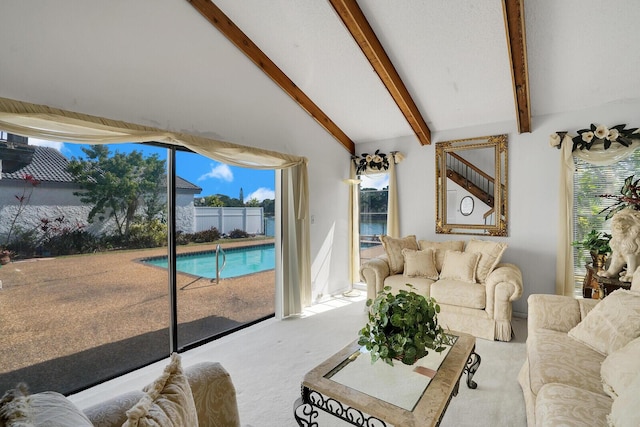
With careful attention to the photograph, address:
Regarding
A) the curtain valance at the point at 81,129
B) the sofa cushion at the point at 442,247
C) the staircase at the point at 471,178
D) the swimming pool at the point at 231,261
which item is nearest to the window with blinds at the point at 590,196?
the staircase at the point at 471,178

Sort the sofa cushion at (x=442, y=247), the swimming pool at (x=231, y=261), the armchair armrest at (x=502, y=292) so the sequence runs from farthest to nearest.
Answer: the sofa cushion at (x=442, y=247) → the swimming pool at (x=231, y=261) → the armchair armrest at (x=502, y=292)

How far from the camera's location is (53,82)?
6.69ft

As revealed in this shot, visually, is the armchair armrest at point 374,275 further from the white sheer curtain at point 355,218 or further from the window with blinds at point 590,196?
the window with blinds at point 590,196

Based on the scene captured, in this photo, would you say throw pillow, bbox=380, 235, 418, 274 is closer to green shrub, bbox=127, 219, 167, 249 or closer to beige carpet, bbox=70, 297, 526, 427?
beige carpet, bbox=70, 297, 526, 427

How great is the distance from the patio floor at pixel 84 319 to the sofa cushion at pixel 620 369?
310 centimetres

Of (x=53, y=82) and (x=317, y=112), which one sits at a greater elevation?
(x=317, y=112)

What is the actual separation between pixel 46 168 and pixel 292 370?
2470mm

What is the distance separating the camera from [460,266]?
3527 millimetres

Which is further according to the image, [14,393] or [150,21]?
[150,21]

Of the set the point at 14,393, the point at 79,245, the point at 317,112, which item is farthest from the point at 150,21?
the point at 14,393

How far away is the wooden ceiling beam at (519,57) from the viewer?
2336 mm

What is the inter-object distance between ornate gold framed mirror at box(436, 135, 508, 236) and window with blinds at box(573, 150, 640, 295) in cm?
73

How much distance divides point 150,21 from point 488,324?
4.13m

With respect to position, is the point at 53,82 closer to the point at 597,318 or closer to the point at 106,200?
the point at 106,200
